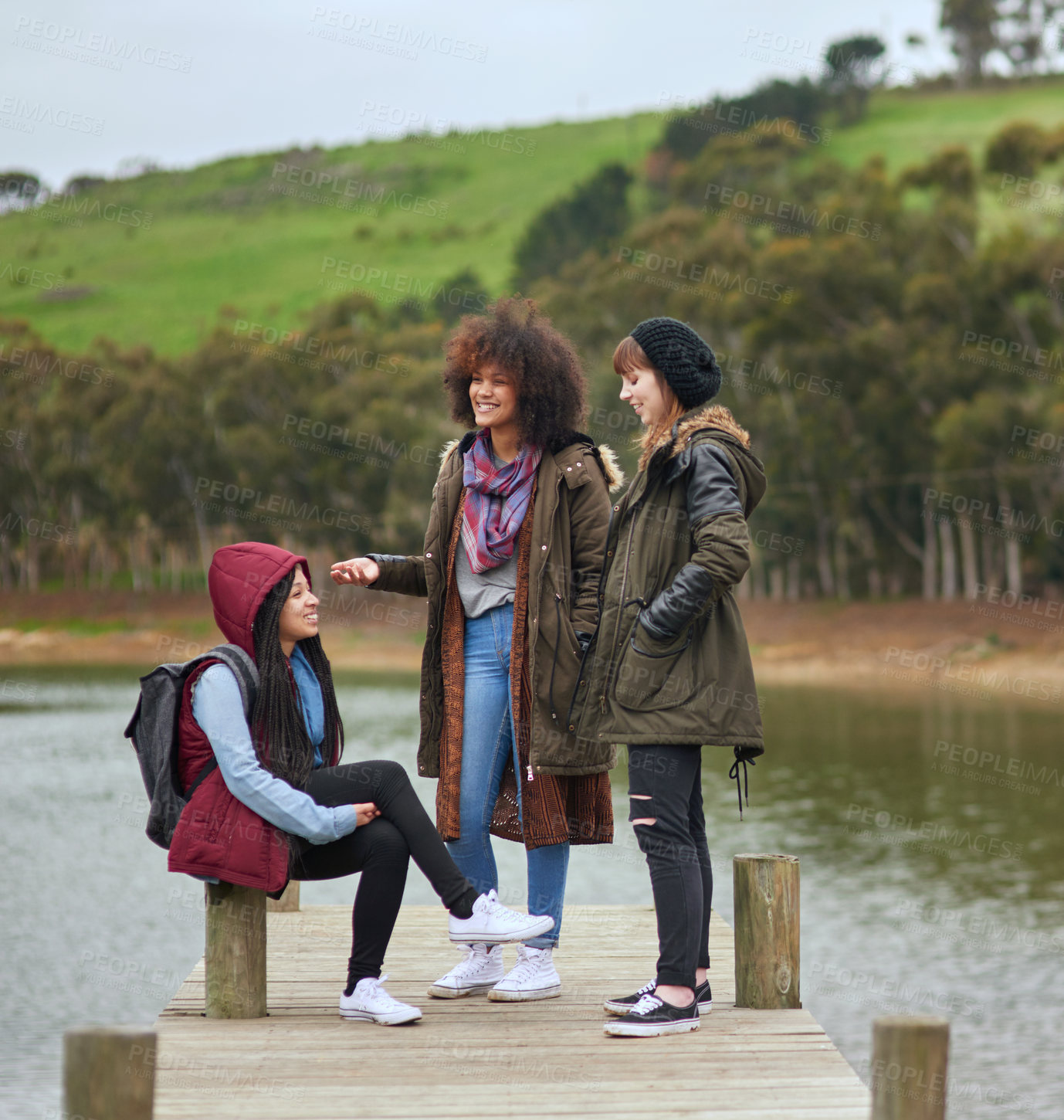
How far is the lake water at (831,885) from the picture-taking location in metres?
8.41

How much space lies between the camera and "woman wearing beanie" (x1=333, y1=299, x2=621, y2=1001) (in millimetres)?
3938

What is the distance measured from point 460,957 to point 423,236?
7295 cm

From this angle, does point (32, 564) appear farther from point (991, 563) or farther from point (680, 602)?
point (680, 602)

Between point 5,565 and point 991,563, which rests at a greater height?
point 991,563

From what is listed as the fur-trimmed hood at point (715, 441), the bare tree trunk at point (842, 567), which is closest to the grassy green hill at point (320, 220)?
the bare tree trunk at point (842, 567)

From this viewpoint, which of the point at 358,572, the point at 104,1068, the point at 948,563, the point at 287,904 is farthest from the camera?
the point at 948,563

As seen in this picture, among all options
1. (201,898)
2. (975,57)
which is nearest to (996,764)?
(201,898)

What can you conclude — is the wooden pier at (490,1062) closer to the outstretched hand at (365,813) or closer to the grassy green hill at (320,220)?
the outstretched hand at (365,813)

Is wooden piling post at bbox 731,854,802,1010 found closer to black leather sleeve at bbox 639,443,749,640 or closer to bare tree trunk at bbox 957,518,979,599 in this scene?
black leather sleeve at bbox 639,443,749,640

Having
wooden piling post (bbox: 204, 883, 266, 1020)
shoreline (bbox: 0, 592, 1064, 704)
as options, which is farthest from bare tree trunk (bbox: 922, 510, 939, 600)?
wooden piling post (bbox: 204, 883, 266, 1020)

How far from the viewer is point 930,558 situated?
32.9 meters

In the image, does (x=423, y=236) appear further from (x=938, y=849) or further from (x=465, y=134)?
(x=938, y=849)

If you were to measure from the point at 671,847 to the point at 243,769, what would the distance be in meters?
1.07

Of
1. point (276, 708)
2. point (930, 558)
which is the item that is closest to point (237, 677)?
point (276, 708)
